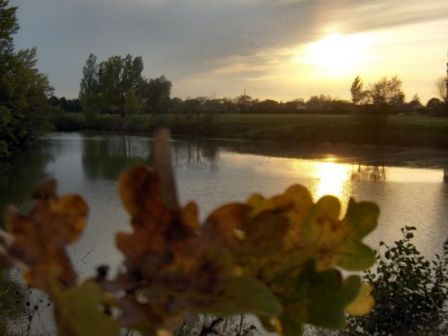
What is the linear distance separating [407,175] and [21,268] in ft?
79.6

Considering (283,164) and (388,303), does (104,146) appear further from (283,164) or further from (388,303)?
(388,303)

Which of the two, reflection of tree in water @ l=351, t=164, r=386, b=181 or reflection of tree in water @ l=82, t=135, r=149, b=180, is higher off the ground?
reflection of tree in water @ l=82, t=135, r=149, b=180

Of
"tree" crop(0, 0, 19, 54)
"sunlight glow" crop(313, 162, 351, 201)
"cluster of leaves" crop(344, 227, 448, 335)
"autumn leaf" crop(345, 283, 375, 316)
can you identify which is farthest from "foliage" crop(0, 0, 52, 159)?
"autumn leaf" crop(345, 283, 375, 316)

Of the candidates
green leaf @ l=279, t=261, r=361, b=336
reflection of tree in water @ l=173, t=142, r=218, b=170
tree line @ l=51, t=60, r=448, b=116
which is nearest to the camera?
green leaf @ l=279, t=261, r=361, b=336

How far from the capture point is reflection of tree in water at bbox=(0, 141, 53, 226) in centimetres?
1561

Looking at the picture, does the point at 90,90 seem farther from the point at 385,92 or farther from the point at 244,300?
Answer: the point at 244,300

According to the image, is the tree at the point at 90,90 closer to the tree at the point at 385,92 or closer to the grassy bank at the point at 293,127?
the grassy bank at the point at 293,127

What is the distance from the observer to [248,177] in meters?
21.2

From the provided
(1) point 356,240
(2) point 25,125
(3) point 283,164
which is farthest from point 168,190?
(2) point 25,125

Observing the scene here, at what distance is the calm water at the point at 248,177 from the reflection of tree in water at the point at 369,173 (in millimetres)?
45

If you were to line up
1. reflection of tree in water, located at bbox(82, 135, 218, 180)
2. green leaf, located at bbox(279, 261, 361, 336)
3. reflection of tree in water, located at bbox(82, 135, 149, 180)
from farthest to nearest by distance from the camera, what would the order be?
reflection of tree in water, located at bbox(82, 135, 218, 180) < reflection of tree in water, located at bbox(82, 135, 149, 180) < green leaf, located at bbox(279, 261, 361, 336)

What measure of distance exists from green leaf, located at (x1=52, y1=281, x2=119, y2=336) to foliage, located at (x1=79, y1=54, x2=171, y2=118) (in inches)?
2100

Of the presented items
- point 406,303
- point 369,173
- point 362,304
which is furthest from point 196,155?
point 362,304

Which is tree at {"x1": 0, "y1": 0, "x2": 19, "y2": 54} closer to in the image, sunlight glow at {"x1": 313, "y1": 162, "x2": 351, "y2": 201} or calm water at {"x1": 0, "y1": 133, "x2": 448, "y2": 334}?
calm water at {"x1": 0, "y1": 133, "x2": 448, "y2": 334}
